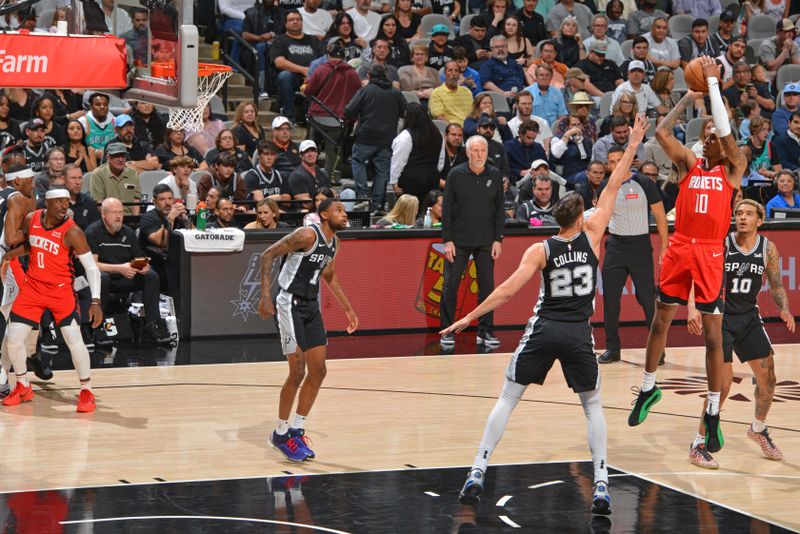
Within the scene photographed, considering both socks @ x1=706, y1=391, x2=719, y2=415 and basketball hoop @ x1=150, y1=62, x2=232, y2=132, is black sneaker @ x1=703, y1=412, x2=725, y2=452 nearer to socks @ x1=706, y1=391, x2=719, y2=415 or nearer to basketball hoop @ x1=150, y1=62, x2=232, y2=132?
socks @ x1=706, y1=391, x2=719, y2=415

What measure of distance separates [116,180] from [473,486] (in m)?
8.17

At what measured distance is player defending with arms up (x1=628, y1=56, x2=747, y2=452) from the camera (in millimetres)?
9688

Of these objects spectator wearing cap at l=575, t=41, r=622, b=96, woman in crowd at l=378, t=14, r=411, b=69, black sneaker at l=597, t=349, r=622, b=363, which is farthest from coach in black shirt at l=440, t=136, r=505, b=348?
spectator wearing cap at l=575, t=41, r=622, b=96

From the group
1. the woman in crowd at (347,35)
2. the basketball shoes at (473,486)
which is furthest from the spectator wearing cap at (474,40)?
the basketball shoes at (473,486)

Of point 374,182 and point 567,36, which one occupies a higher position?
point 567,36

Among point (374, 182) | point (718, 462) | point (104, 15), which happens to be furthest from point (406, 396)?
point (374, 182)

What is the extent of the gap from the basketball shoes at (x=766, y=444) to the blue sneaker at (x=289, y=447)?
3407 mm

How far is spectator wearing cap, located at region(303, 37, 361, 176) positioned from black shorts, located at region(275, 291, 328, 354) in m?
8.33

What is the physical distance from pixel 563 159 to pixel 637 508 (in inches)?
390

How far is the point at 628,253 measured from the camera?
13688mm

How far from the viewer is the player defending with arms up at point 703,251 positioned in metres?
9.69

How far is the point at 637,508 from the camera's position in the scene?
27.8 feet

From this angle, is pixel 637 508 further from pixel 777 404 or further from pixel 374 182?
pixel 374 182

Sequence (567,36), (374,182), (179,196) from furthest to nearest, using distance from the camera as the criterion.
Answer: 1. (567,36)
2. (374,182)
3. (179,196)
